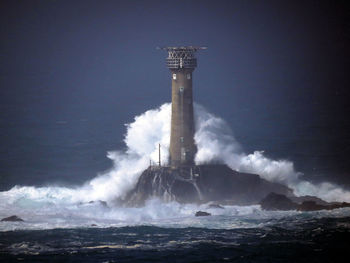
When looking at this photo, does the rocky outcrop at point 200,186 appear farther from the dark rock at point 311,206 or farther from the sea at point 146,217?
the dark rock at point 311,206

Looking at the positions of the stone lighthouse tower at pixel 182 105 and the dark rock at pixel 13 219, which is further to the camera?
the stone lighthouse tower at pixel 182 105

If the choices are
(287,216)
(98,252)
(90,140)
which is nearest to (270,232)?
(287,216)

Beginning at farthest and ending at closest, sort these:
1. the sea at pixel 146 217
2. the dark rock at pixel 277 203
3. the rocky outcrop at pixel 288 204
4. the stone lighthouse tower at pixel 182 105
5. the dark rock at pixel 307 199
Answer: the stone lighthouse tower at pixel 182 105 < the dark rock at pixel 307 199 < the dark rock at pixel 277 203 < the rocky outcrop at pixel 288 204 < the sea at pixel 146 217

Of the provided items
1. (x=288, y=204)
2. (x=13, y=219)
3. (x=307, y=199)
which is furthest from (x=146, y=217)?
(x=307, y=199)

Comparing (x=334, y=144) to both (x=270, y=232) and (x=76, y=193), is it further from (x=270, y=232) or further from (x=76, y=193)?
(x=270, y=232)

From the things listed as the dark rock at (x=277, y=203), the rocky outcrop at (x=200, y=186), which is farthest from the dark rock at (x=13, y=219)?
the dark rock at (x=277, y=203)

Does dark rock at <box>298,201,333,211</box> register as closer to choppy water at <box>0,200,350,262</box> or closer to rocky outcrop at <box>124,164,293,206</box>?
choppy water at <box>0,200,350,262</box>

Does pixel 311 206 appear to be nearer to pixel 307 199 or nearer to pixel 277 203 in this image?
pixel 277 203
